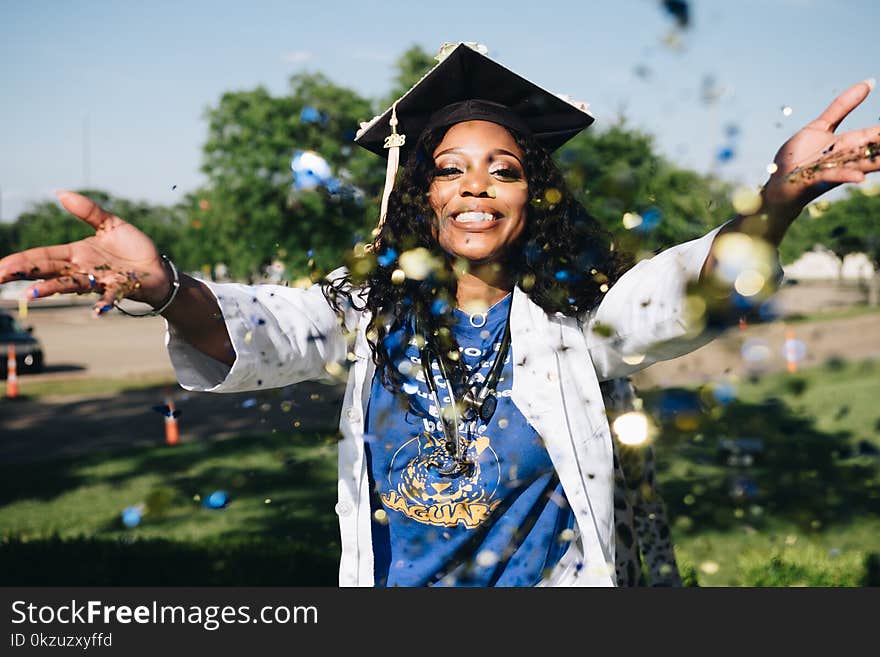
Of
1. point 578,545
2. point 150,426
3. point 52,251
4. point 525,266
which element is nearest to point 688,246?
point 525,266

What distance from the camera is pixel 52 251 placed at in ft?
6.23

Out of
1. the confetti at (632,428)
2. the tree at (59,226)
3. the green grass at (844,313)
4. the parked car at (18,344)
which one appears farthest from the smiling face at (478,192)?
the tree at (59,226)

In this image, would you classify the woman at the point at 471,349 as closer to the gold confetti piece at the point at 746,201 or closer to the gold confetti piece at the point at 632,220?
the gold confetti piece at the point at 746,201

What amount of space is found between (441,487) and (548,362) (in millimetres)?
511

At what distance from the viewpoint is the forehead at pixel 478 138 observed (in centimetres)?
260

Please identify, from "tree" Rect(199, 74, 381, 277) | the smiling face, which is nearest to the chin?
the smiling face

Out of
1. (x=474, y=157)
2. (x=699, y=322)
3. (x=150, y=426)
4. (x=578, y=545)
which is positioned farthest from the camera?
(x=150, y=426)

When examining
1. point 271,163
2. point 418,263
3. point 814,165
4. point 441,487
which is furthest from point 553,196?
point 271,163

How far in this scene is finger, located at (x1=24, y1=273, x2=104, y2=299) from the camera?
1824 millimetres

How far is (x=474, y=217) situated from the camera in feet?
8.20

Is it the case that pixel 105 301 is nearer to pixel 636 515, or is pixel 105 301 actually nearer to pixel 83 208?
pixel 83 208

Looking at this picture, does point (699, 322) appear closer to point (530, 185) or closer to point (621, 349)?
point (621, 349)

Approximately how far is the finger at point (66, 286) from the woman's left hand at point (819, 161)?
68.2 inches

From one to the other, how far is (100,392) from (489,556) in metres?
14.9
